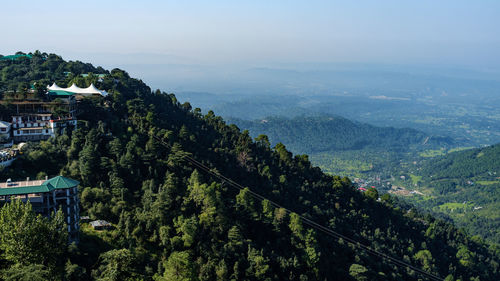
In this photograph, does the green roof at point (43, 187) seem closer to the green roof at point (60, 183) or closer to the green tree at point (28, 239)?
the green roof at point (60, 183)

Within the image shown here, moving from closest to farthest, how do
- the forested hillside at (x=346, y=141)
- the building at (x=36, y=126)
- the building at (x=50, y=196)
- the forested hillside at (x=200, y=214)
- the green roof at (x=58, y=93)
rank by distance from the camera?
the building at (x=50, y=196) < the forested hillside at (x=200, y=214) < the building at (x=36, y=126) < the green roof at (x=58, y=93) < the forested hillside at (x=346, y=141)

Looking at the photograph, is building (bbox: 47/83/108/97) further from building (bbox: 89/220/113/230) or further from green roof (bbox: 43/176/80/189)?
building (bbox: 89/220/113/230)

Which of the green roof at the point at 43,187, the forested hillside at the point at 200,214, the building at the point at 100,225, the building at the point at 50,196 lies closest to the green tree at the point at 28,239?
the forested hillside at the point at 200,214

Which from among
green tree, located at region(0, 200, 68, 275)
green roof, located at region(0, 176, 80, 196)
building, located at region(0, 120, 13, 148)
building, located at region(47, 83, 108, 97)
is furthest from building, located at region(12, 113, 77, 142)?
green tree, located at region(0, 200, 68, 275)

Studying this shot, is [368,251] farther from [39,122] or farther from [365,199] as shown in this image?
[39,122]

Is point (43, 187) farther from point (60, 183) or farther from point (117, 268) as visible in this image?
point (117, 268)

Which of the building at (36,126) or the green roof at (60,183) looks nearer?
the green roof at (60,183)
